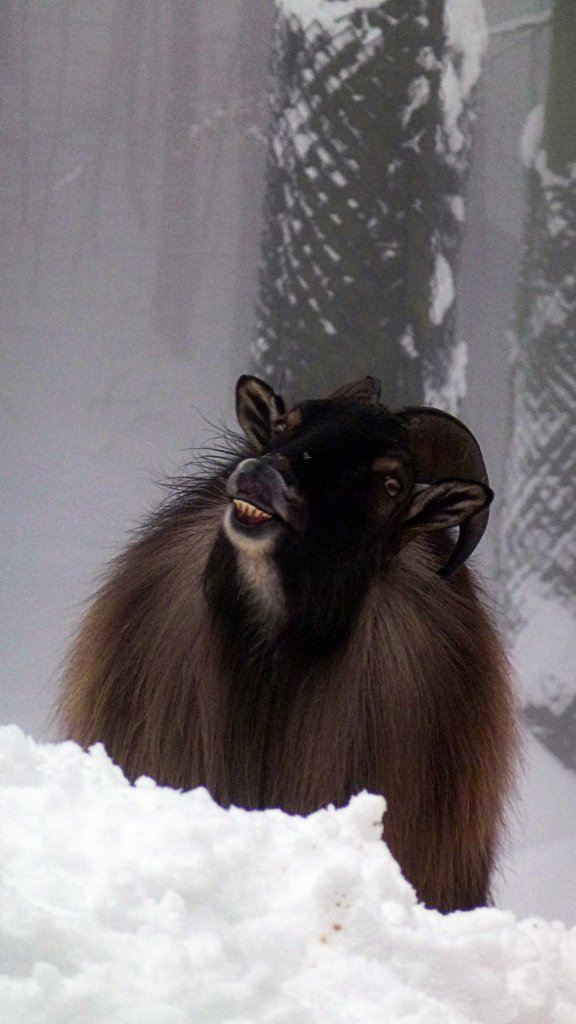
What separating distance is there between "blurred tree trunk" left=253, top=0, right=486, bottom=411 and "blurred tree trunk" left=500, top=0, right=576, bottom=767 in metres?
0.15

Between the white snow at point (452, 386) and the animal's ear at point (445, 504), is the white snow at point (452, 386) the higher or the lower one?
the higher one

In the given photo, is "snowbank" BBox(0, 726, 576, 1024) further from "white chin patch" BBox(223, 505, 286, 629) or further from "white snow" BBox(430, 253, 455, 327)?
"white snow" BBox(430, 253, 455, 327)

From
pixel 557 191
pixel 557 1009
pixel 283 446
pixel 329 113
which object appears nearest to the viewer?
pixel 557 1009

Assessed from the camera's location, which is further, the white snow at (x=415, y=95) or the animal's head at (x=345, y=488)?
the white snow at (x=415, y=95)

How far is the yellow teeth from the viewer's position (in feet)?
3.69

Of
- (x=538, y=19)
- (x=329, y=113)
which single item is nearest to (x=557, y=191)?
(x=538, y=19)

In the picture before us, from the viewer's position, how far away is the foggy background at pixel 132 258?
1850 millimetres

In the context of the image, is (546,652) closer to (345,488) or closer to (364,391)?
(364,391)

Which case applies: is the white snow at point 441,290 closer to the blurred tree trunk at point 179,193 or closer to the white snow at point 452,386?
the white snow at point 452,386

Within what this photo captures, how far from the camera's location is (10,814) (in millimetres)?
550

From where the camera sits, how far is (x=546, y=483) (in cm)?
195

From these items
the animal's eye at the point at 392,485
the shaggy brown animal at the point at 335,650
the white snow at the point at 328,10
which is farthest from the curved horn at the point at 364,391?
the white snow at the point at 328,10

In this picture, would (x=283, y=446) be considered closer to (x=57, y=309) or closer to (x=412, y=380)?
(x=412, y=380)

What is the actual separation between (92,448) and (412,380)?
0.50m
